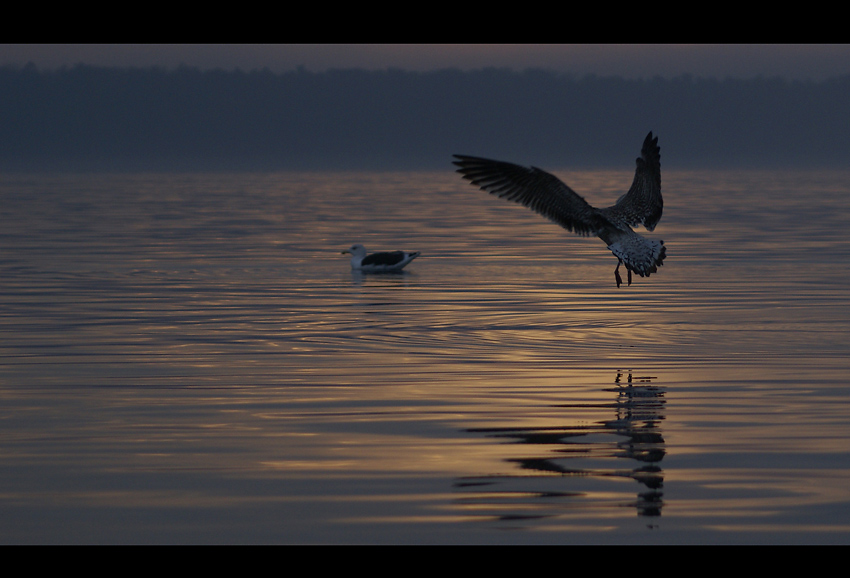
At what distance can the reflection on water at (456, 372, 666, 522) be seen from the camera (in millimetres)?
9367

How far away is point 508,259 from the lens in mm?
32406

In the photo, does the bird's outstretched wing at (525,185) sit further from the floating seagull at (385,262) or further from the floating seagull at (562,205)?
the floating seagull at (385,262)

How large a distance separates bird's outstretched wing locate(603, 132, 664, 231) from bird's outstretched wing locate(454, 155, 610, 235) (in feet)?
2.98

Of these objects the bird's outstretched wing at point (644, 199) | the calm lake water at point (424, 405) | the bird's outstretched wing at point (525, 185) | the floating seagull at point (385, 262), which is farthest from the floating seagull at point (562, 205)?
the floating seagull at point (385, 262)

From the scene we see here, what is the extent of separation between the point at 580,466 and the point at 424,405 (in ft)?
9.52

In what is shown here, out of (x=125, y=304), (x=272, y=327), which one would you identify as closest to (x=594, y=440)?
(x=272, y=327)

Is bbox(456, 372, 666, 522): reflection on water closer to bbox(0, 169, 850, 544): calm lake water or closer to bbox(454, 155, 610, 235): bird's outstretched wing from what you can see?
bbox(0, 169, 850, 544): calm lake water

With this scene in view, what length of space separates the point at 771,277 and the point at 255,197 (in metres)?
56.3

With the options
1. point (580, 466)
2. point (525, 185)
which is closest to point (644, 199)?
point (525, 185)

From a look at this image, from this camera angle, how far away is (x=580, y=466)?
10.3 m

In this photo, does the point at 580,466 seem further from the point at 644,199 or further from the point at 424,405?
the point at 644,199

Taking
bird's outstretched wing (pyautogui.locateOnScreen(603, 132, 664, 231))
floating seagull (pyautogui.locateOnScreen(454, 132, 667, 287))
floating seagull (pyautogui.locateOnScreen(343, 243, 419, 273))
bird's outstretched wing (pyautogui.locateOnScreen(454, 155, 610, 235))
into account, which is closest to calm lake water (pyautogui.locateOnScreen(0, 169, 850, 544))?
floating seagull (pyautogui.locateOnScreen(343, 243, 419, 273))

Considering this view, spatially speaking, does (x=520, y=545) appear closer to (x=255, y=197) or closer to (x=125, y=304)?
(x=125, y=304)

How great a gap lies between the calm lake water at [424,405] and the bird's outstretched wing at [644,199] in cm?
159
